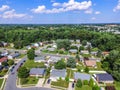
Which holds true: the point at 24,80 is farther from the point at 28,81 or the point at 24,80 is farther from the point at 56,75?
the point at 56,75

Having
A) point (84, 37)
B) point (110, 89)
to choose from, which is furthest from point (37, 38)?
point (110, 89)

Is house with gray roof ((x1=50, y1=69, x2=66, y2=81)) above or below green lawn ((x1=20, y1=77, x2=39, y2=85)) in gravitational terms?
above

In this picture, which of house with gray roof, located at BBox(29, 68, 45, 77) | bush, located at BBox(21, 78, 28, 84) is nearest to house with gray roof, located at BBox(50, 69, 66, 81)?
house with gray roof, located at BBox(29, 68, 45, 77)

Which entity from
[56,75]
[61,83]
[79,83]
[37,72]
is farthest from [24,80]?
[79,83]

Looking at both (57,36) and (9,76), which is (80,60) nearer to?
(9,76)

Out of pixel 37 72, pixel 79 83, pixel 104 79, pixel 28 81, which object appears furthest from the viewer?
pixel 37 72

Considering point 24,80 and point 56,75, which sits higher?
point 56,75

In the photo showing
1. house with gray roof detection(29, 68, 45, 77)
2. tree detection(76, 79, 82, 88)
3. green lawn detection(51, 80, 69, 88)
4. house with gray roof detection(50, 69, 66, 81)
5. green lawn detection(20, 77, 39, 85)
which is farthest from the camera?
house with gray roof detection(29, 68, 45, 77)

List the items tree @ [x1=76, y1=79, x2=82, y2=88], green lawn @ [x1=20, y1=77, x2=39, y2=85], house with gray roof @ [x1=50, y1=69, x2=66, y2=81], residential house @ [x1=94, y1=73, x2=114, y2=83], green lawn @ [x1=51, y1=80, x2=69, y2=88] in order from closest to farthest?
1. tree @ [x1=76, y1=79, x2=82, y2=88]
2. green lawn @ [x1=51, y1=80, x2=69, y2=88]
3. green lawn @ [x1=20, y1=77, x2=39, y2=85]
4. residential house @ [x1=94, y1=73, x2=114, y2=83]
5. house with gray roof @ [x1=50, y1=69, x2=66, y2=81]

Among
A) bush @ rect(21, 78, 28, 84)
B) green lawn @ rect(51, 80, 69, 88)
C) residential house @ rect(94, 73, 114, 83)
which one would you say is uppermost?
residential house @ rect(94, 73, 114, 83)

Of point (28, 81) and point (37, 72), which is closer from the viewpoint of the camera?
point (28, 81)

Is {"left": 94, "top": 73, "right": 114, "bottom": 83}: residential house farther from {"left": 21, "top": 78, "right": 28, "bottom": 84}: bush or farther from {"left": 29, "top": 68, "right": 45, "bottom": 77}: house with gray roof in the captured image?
{"left": 21, "top": 78, "right": 28, "bottom": 84}: bush
